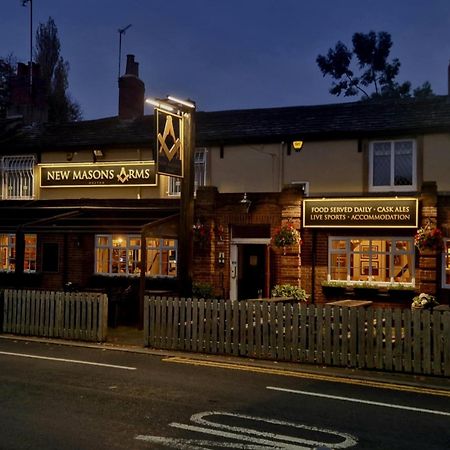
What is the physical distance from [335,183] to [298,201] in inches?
57.3

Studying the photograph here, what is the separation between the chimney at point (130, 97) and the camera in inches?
923

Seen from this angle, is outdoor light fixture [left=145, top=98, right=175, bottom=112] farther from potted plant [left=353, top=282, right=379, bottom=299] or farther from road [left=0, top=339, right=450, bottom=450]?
potted plant [left=353, top=282, right=379, bottom=299]

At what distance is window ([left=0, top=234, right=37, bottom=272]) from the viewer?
21719mm

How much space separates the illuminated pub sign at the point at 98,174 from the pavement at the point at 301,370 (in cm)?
799

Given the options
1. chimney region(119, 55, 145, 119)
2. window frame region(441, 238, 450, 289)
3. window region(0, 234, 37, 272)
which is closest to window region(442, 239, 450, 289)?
window frame region(441, 238, 450, 289)

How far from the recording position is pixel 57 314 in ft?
45.1

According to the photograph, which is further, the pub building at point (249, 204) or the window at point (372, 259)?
the window at point (372, 259)

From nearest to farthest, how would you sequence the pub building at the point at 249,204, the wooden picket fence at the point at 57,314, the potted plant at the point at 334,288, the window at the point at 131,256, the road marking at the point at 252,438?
1. the road marking at the point at 252,438
2. the wooden picket fence at the point at 57,314
3. the pub building at the point at 249,204
4. the potted plant at the point at 334,288
5. the window at the point at 131,256

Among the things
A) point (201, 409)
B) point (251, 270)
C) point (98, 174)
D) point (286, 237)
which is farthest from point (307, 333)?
point (98, 174)

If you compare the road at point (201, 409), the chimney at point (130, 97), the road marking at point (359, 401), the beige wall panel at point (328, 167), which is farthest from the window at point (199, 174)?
the road marking at point (359, 401)

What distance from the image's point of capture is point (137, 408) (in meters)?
7.50

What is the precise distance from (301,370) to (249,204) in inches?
329

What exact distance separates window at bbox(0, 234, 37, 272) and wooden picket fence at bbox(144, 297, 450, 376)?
10554 millimetres

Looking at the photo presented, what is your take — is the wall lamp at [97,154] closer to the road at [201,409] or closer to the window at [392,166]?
the window at [392,166]
